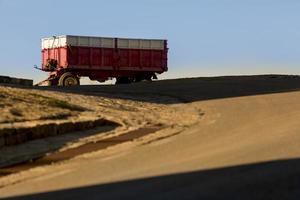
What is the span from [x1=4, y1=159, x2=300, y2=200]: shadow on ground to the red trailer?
106 feet

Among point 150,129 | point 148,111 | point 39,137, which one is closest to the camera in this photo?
point 39,137

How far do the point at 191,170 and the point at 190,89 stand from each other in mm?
20574

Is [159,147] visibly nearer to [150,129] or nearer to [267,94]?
[150,129]

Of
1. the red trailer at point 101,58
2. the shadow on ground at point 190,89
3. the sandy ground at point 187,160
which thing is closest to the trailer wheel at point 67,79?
the red trailer at point 101,58

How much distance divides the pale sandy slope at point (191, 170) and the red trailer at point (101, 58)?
87.1 ft

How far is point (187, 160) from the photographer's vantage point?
42.4ft

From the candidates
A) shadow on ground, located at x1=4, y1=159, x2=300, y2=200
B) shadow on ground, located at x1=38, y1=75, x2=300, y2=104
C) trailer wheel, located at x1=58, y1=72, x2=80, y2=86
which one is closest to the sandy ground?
shadow on ground, located at x1=4, y1=159, x2=300, y2=200

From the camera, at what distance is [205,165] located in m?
12.2

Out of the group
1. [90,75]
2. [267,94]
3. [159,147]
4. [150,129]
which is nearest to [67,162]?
[159,147]

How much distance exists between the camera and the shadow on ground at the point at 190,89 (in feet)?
93.1

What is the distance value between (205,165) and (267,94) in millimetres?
17607

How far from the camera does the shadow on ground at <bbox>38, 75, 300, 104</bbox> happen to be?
2839cm

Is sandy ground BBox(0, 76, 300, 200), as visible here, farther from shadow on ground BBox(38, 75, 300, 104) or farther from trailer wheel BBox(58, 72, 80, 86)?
trailer wheel BBox(58, 72, 80, 86)

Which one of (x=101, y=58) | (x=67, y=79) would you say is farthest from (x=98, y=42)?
(x=67, y=79)
